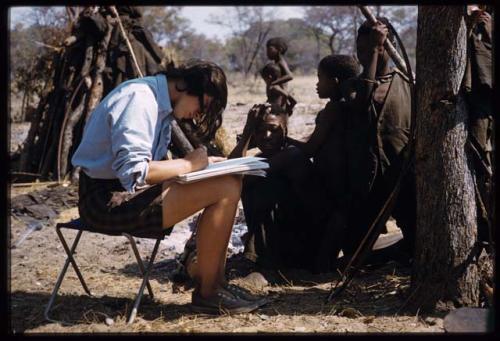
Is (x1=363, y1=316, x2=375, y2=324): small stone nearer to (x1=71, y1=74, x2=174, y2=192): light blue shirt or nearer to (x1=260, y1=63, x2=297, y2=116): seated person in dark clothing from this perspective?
(x1=71, y1=74, x2=174, y2=192): light blue shirt

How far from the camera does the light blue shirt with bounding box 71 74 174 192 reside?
326 centimetres

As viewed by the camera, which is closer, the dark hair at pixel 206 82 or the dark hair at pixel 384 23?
the dark hair at pixel 206 82

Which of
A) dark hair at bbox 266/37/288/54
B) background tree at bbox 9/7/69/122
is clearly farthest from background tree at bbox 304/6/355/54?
dark hair at bbox 266/37/288/54

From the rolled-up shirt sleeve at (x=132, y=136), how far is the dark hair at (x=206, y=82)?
0.26 metres

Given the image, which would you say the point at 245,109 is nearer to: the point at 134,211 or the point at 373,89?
the point at 373,89

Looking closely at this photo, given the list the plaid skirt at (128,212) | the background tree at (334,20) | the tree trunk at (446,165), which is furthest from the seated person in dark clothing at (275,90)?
the background tree at (334,20)

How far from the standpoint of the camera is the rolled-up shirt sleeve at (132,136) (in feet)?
10.6

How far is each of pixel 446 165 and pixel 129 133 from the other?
64.6 inches

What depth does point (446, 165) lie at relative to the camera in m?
3.58

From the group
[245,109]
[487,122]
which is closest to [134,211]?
[487,122]

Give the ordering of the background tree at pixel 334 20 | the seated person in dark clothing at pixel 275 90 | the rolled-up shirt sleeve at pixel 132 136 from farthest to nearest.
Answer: the background tree at pixel 334 20, the seated person in dark clothing at pixel 275 90, the rolled-up shirt sleeve at pixel 132 136

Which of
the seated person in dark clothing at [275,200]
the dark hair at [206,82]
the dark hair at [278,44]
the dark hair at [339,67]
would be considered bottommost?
the seated person in dark clothing at [275,200]

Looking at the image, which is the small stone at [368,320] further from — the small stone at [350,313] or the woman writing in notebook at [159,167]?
the woman writing in notebook at [159,167]

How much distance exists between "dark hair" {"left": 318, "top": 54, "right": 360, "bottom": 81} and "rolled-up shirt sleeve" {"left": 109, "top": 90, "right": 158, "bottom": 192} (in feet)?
5.33
